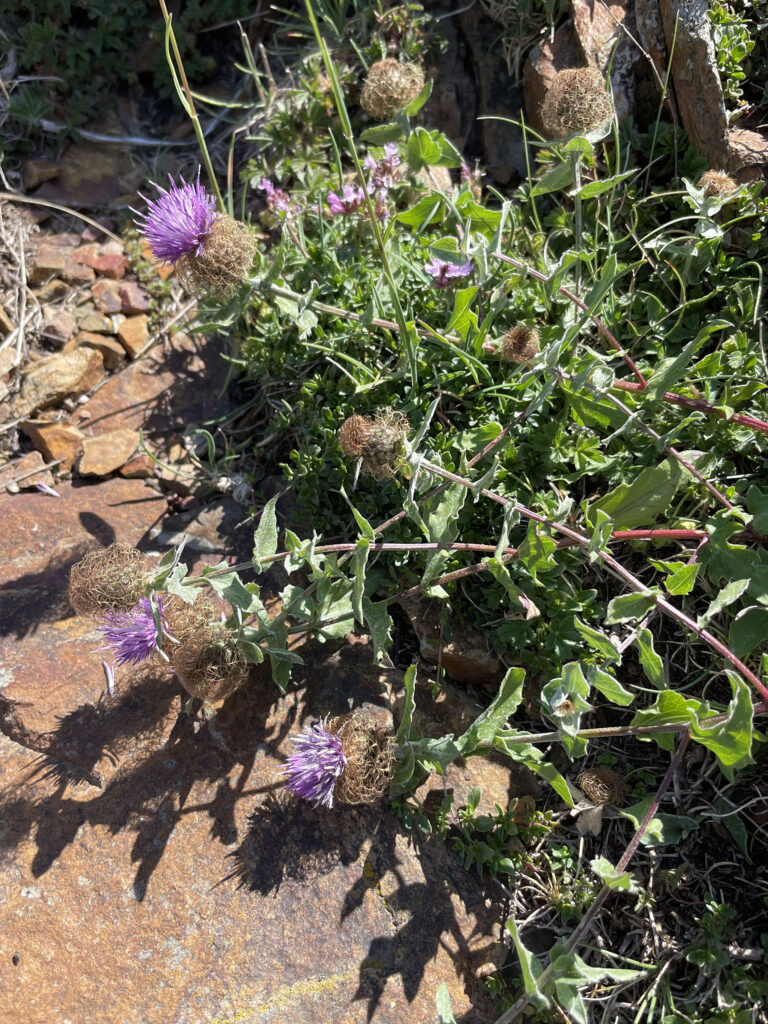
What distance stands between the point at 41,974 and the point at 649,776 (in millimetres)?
1773

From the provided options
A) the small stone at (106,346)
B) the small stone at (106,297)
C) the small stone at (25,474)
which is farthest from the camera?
the small stone at (106,297)

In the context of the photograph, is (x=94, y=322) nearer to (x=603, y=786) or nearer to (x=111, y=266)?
(x=111, y=266)

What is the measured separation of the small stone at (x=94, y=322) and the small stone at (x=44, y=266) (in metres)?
0.26

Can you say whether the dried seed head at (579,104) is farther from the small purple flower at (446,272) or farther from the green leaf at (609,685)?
the green leaf at (609,685)

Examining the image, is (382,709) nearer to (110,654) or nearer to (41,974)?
(110,654)

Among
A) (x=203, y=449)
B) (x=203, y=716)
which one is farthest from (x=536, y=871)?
(x=203, y=449)

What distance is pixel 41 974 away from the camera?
85.0 inches

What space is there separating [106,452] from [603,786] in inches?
85.0

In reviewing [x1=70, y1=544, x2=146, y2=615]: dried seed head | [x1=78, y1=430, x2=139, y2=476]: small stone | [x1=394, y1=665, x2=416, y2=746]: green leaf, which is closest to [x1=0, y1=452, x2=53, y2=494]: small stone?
[x1=78, y1=430, x2=139, y2=476]: small stone

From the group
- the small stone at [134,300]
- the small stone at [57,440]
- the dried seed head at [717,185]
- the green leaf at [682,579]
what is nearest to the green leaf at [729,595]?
the green leaf at [682,579]

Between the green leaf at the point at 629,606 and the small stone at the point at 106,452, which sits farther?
the small stone at the point at 106,452

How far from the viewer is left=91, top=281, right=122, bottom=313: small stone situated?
3.59m

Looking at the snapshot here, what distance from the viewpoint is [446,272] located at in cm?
280

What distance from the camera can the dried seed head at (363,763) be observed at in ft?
7.41
